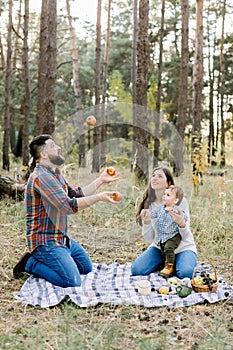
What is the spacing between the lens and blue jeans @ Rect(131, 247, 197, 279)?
3990 millimetres

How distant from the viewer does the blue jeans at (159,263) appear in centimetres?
Answer: 399

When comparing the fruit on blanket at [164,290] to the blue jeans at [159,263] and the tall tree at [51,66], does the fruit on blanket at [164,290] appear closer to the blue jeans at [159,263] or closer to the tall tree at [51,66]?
the blue jeans at [159,263]

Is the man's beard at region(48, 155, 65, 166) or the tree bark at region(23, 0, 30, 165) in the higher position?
the tree bark at region(23, 0, 30, 165)

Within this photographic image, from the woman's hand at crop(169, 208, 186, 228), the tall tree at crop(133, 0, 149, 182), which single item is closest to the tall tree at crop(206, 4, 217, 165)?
the tall tree at crop(133, 0, 149, 182)

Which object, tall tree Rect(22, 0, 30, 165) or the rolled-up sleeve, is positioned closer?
the rolled-up sleeve

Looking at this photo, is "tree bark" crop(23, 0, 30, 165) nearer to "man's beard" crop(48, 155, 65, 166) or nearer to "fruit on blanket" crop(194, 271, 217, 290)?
"man's beard" crop(48, 155, 65, 166)

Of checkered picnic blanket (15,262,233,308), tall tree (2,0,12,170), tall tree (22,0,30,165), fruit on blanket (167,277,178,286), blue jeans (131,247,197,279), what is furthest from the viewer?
tall tree (2,0,12,170)

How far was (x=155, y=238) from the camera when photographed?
4297 millimetres

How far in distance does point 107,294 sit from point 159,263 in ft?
2.73

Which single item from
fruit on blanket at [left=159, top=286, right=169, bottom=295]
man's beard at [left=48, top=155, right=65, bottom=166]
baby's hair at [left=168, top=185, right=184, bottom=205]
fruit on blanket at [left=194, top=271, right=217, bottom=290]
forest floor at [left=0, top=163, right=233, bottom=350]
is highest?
man's beard at [left=48, top=155, right=65, bottom=166]

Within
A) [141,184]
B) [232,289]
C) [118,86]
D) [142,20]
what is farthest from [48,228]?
[118,86]

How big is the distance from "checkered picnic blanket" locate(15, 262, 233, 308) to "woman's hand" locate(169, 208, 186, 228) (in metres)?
0.47

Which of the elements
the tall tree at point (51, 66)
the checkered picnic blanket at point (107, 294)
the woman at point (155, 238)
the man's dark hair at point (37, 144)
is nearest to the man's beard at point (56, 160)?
the man's dark hair at point (37, 144)

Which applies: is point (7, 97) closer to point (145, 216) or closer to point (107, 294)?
point (145, 216)
